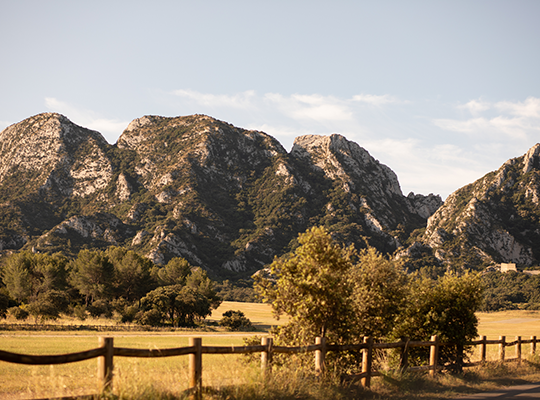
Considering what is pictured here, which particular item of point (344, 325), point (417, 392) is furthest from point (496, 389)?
point (344, 325)

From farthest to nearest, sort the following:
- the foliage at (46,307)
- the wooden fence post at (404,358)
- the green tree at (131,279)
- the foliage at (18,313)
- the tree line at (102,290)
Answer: the green tree at (131,279) → the tree line at (102,290) → the foliage at (18,313) → the foliage at (46,307) → the wooden fence post at (404,358)

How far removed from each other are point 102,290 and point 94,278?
361cm

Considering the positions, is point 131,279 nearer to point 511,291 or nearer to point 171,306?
point 171,306

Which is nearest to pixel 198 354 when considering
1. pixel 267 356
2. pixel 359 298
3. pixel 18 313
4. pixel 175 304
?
pixel 267 356

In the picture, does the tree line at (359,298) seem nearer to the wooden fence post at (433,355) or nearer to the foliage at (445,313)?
the foliage at (445,313)

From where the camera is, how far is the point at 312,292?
40.8ft

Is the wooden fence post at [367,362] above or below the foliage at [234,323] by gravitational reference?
above

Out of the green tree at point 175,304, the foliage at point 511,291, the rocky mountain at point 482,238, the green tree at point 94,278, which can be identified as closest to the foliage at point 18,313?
the green tree at point 175,304

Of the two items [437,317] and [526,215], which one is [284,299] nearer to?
[437,317]

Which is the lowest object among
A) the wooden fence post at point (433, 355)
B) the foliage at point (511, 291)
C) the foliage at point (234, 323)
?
the foliage at point (511, 291)

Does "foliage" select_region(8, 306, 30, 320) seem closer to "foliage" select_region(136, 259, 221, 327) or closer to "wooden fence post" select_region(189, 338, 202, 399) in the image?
"foliage" select_region(136, 259, 221, 327)

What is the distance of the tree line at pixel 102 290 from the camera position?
190 ft

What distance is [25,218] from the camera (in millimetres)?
191125

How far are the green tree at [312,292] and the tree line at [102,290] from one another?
47.5 m
